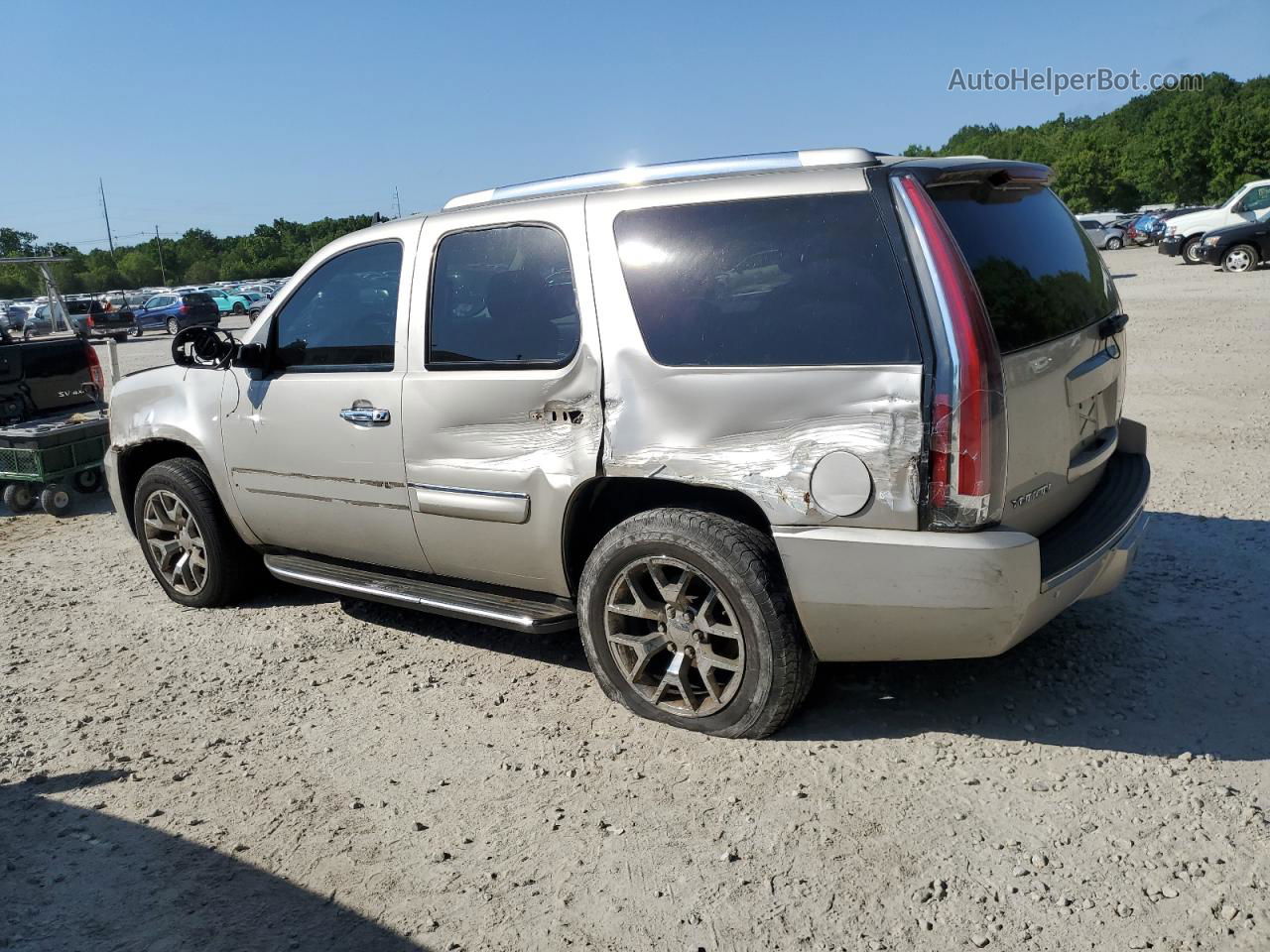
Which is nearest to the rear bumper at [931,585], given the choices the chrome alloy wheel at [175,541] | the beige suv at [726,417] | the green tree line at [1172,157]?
the beige suv at [726,417]

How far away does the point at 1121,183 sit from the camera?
88000mm

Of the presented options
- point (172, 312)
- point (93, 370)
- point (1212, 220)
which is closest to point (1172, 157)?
point (1212, 220)

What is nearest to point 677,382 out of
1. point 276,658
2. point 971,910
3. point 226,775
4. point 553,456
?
point 553,456

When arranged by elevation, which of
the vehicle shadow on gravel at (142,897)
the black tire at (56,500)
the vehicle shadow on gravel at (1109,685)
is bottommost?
the vehicle shadow on gravel at (142,897)

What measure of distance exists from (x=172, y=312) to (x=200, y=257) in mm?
69476

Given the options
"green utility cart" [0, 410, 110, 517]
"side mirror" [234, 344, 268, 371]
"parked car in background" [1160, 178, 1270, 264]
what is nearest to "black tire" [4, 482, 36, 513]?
"green utility cart" [0, 410, 110, 517]

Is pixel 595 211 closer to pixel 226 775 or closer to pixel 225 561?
pixel 226 775

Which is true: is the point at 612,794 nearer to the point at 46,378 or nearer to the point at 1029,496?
the point at 1029,496

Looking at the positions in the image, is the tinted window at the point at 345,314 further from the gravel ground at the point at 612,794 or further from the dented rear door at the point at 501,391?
the gravel ground at the point at 612,794

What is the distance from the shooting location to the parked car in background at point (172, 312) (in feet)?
125

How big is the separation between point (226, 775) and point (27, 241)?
9452 centimetres

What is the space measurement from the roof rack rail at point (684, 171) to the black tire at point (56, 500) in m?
5.50

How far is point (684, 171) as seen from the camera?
3787 mm

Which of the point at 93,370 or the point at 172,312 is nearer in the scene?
the point at 93,370
